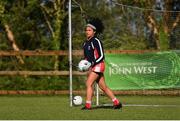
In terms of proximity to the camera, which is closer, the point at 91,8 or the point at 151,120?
the point at 151,120

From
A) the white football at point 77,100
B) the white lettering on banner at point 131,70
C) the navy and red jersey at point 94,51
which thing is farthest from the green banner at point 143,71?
the navy and red jersey at point 94,51

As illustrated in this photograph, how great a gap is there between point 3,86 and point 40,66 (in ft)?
8.27

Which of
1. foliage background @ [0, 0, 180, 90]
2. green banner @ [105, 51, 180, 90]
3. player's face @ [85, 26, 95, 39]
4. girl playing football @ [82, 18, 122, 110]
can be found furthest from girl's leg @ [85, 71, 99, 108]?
green banner @ [105, 51, 180, 90]

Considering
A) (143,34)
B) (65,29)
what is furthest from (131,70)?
(65,29)

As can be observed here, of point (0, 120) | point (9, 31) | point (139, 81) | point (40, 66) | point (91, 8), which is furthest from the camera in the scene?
point (91, 8)

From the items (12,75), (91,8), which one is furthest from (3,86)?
(91,8)

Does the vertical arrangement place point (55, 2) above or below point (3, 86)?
above

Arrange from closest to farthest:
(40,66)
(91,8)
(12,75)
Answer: (12,75) < (40,66) < (91,8)

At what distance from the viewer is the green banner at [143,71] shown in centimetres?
2023

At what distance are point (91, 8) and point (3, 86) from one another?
1135cm

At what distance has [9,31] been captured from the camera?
1179 inches

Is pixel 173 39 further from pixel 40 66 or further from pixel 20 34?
pixel 20 34

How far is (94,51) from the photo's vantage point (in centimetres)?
1339

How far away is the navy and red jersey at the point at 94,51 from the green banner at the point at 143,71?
265 inches
